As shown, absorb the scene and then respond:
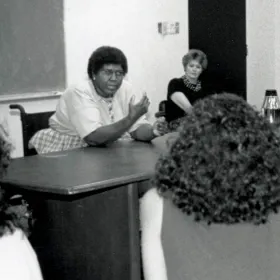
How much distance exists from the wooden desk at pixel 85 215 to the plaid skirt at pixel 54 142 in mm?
742

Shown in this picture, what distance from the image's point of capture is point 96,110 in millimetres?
2893

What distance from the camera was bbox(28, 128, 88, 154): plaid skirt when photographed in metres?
3.01

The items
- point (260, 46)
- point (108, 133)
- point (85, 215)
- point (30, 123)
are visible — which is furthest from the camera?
point (260, 46)

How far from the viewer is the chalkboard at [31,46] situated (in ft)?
13.2

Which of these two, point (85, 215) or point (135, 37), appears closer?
point (85, 215)

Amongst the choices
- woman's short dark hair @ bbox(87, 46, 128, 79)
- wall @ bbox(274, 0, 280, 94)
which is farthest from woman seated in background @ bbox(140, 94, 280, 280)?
wall @ bbox(274, 0, 280, 94)

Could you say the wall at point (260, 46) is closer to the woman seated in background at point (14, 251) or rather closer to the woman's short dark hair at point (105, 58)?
the woman's short dark hair at point (105, 58)

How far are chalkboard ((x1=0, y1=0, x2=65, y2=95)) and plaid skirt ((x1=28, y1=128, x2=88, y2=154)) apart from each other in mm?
1155

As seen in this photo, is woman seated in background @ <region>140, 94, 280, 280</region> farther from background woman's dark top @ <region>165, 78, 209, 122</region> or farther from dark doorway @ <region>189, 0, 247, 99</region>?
dark doorway @ <region>189, 0, 247, 99</region>

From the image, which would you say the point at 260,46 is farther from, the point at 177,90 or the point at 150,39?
the point at 177,90

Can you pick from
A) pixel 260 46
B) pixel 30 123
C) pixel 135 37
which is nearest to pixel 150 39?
pixel 135 37

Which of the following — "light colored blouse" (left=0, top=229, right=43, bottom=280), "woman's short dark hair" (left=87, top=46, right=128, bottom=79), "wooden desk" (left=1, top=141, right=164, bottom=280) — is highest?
"woman's short dark hair" (left=87, top=46, right=128, bottom=79)

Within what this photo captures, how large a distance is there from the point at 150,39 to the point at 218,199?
4187 millimetres

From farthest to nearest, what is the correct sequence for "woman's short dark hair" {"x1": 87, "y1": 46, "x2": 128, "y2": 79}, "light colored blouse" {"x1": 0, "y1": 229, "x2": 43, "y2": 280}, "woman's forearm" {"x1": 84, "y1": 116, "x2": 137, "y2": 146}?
"woman's short dark hair" {"x1": 87, "y1": 46, "x2": 128, "y2": 79}
"woman's forearm" {"x1": 84, "y1": 116, "x2": 137, "y2": 146}
"light colored blouse" {"x1": 0, "y1": 229, "x2": 43, "y2": 280}
